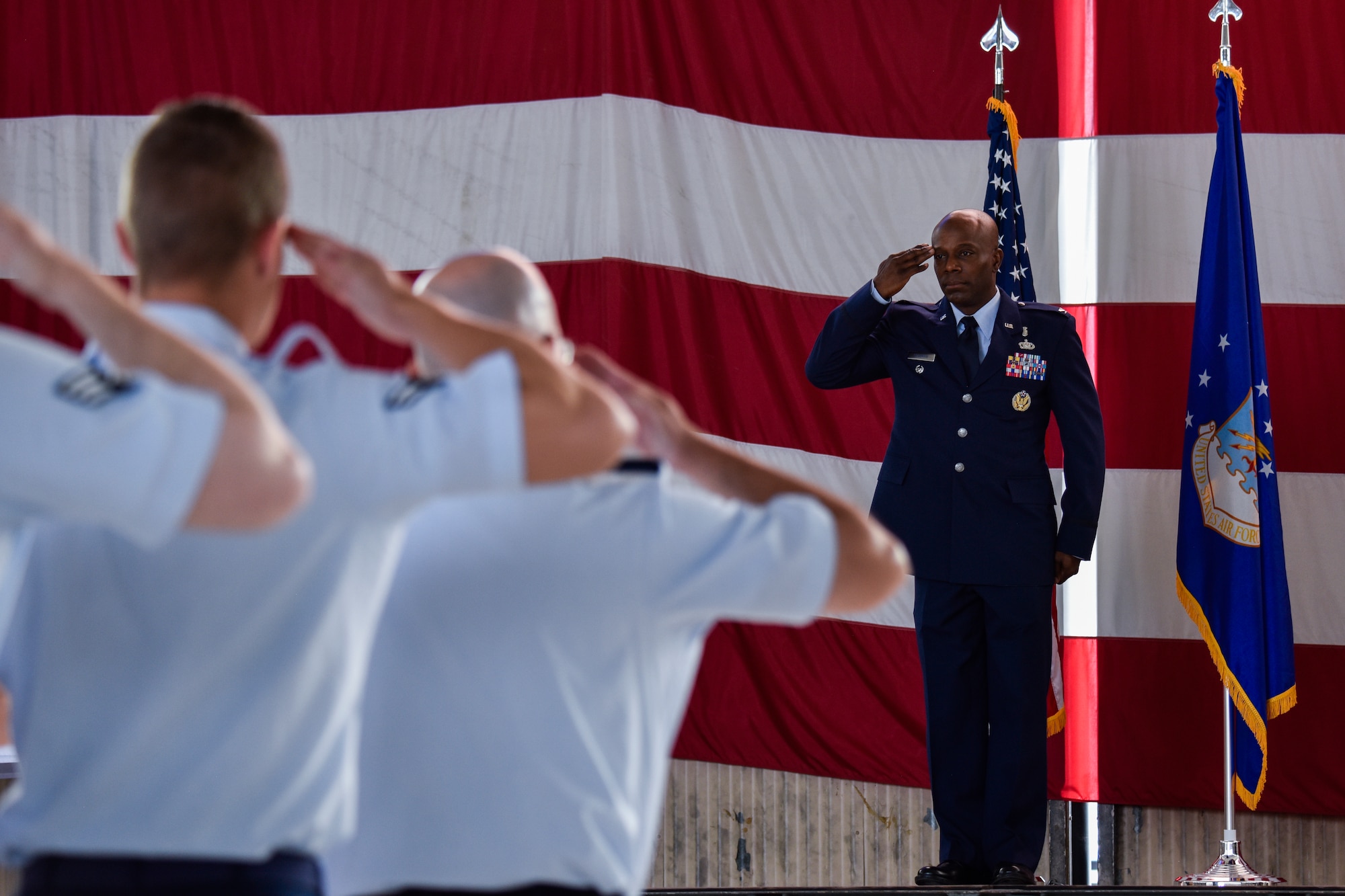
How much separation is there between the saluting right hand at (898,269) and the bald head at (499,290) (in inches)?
82.6

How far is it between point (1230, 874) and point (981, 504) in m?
1.11

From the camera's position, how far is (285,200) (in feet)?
3.12

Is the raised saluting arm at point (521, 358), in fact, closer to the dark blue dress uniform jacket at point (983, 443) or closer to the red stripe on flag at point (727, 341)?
the dark blue dress uniform jacket at point (983, 443)

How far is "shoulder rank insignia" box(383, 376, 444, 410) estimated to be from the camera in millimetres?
868

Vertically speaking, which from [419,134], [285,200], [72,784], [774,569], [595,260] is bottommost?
[72,784]

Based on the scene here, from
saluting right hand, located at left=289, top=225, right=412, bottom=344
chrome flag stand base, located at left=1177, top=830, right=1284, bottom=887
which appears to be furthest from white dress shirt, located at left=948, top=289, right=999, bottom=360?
saluting right hand, located at left=289, top=225, right=412, bottom=344

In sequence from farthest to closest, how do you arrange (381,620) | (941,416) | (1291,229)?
(1291,229)
(941,416)
(381,620)

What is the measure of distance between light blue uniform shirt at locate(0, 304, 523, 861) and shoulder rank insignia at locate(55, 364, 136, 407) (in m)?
0.14

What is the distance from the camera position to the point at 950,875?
9.94 ft

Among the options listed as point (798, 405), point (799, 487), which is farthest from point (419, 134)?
point (799, 487)

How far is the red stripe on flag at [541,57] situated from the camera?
3.95m

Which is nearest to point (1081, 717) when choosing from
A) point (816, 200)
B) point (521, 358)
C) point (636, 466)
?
point (816, 200)

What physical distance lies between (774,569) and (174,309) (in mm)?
446

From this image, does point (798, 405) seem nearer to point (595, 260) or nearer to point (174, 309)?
point (595, 260)
